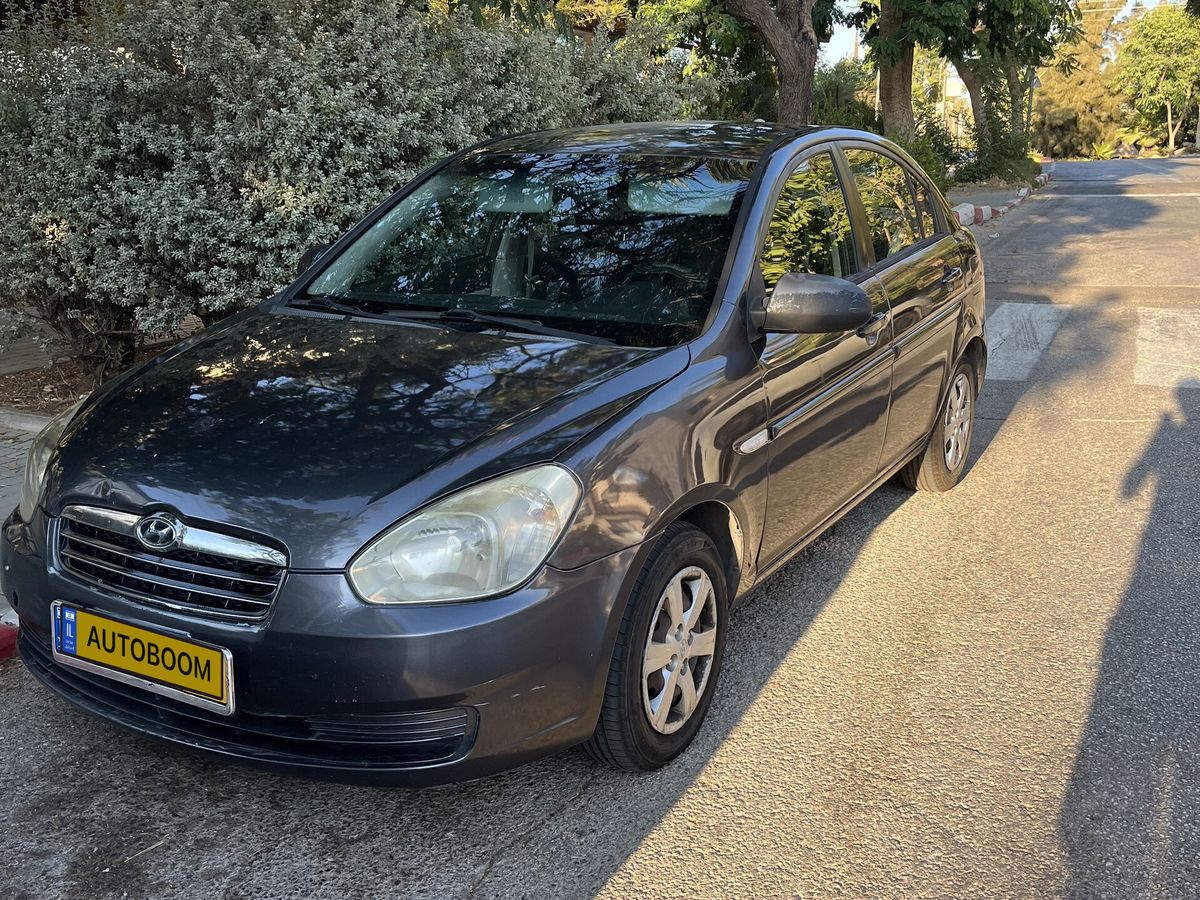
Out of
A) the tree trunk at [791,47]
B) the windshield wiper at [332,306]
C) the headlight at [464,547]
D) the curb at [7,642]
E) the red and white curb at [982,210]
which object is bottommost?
the curb at [7,642]

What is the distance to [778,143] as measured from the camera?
392 centimetres

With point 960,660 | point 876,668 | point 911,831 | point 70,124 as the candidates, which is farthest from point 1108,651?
point 70,124

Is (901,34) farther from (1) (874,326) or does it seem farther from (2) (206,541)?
(2) (206,541)

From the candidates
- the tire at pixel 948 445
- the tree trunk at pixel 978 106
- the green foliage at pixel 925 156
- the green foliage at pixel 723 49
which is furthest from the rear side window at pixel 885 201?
the tree trunk at pixel 978 106

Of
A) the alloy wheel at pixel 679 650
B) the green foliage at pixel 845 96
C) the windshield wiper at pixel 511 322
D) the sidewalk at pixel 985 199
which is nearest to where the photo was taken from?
the alloy wheel at pixel 679 650

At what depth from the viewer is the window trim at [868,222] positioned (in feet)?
13.8

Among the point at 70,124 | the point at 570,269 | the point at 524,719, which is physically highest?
the point at 70,124

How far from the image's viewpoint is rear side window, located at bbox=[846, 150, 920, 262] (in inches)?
171

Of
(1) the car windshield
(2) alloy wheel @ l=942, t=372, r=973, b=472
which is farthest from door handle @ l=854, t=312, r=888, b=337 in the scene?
(2) alloy wheel @ l=942, t=372, r=973, b=472

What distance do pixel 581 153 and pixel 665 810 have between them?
2310mm

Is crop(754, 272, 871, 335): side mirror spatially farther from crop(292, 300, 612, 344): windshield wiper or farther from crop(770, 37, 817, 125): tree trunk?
crop(770, 37, 817, 125): tree trunk

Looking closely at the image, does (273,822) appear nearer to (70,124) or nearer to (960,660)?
(960,660)

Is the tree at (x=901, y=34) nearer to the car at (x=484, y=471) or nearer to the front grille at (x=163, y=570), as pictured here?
the car at (x=484, y=471)

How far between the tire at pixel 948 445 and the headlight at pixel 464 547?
294 cm
